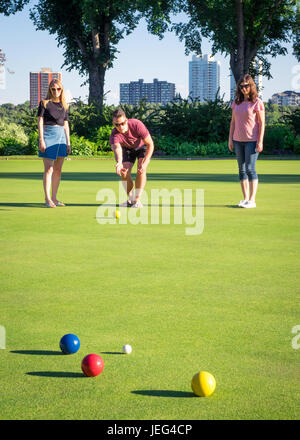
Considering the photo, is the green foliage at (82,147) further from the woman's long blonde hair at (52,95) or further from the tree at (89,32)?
the woman's long blonde hair at (52,95)

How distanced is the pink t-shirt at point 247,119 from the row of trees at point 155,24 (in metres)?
27.3

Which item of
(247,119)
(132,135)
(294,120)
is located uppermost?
(294,120)

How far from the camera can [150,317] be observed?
15.1 feet

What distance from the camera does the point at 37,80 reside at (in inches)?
4190

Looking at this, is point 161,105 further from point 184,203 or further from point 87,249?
point 87,249

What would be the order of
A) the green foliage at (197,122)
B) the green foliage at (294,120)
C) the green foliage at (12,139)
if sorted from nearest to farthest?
the green foliage at (12,139), the green foliage at (197,122), the green foliage at (294,120)

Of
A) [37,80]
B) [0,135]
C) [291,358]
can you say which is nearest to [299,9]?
[0,135]

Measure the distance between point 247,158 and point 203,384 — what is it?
8.46 m

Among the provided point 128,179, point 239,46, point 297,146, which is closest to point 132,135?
point 128,179

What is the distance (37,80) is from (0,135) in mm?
74746

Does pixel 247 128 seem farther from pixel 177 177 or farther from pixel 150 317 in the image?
pixel 177 177

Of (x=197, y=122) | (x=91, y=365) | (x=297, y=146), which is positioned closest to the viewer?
(x=91, y=365)

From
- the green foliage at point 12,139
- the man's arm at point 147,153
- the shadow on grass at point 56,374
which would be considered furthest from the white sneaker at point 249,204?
the green foliage at point 12,139

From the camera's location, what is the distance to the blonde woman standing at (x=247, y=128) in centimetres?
1102
